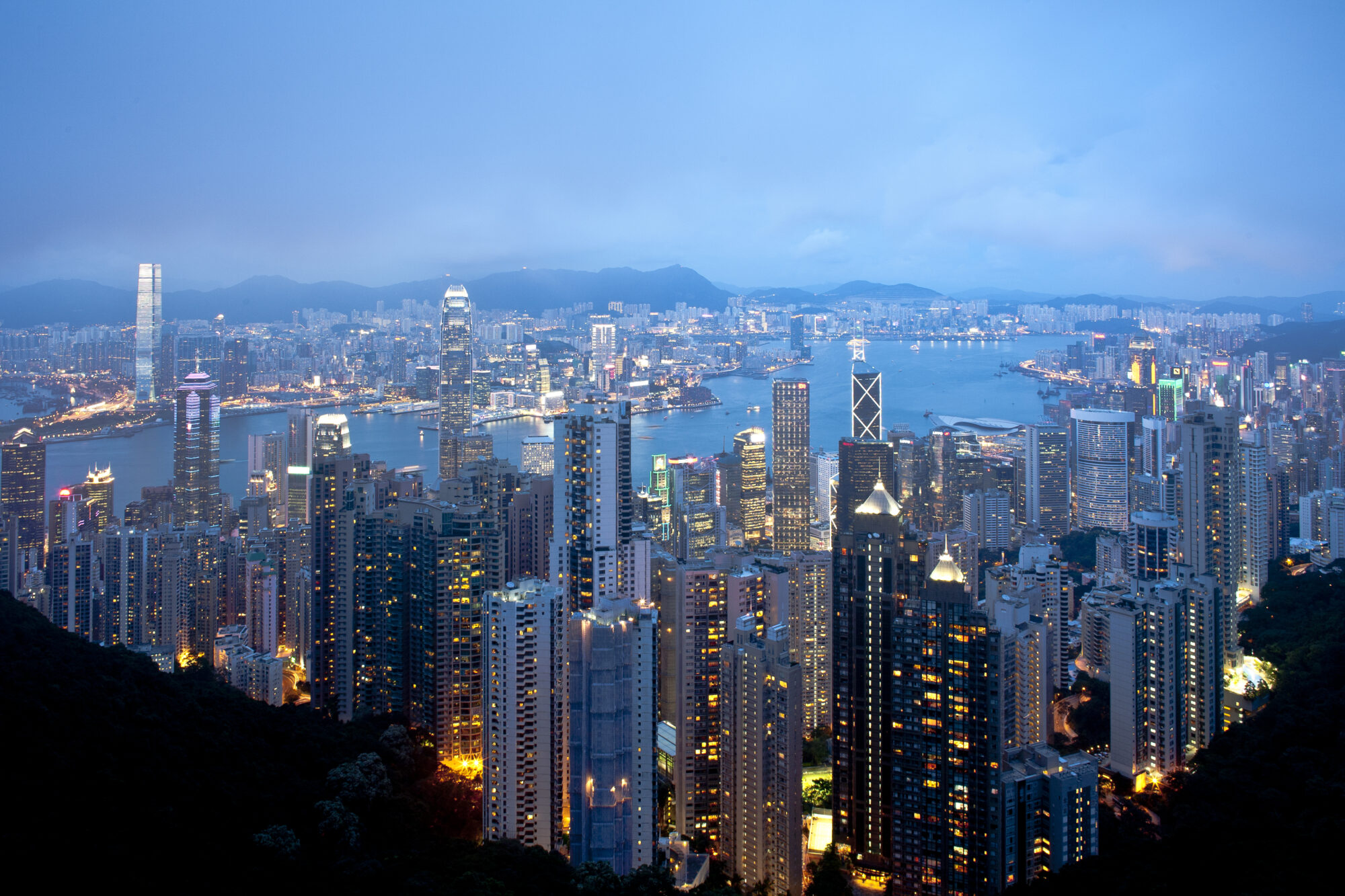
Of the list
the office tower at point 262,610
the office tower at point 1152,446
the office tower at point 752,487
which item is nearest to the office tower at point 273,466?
the office tower at point 262,610

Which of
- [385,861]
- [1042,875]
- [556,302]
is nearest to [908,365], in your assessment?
[556,302]

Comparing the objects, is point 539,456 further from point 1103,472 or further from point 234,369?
point 1103,472

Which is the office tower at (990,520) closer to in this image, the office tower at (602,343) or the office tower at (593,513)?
the office tower at (602,343)

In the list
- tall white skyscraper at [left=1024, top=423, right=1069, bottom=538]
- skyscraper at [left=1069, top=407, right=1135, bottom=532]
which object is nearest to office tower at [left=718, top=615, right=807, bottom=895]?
tall white skyscraper at [left=1024, top=423, right=1069, bottom=538]

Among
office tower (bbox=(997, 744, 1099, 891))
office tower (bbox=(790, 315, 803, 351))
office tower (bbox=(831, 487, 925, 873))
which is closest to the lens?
office tower (bbox=(997, 744, 1099, 891))

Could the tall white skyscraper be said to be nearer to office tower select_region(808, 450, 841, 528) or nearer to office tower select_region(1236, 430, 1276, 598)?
office tower select_region(808, 450, 841, 528)
